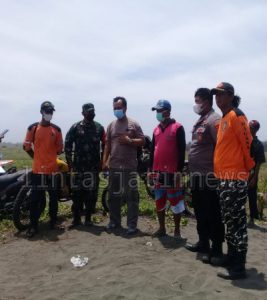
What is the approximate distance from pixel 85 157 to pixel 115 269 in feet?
8.17

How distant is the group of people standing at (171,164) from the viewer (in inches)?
Result: 183

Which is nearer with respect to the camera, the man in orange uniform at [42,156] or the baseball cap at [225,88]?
the baseball cap at [225,88]

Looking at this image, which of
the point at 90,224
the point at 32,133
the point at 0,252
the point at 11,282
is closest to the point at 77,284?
the point at 11,282

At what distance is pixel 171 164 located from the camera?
6.16 meters

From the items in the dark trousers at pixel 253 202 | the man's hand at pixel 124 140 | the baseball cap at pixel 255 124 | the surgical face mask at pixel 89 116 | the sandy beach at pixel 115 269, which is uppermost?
the surgical face mask at pixel 89 116

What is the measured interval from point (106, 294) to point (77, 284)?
511 millimetres

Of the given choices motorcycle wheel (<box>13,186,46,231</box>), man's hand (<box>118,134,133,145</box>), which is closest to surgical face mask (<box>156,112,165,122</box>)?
man's hand (<box>118,134,133,145</box>)

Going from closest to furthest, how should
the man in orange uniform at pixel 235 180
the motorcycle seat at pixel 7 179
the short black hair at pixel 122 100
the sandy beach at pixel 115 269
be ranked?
the sandy beach at pixel 115 269 < the man in orange uniform at pixel 235 180 < the short black hair at pixel 122 100 < the motorcycle seat at pixel 7 179

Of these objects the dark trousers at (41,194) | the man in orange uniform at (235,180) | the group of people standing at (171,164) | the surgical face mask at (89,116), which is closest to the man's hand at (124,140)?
the group of people standing at (171,164)

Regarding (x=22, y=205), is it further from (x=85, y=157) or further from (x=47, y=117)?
(x=47, y=117)

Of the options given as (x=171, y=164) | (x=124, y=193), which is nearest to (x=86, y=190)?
(x=124, y=193)

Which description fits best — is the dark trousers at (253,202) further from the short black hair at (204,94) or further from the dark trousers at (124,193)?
the short black hair at (204,94)

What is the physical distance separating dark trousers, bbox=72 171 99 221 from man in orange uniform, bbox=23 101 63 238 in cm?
42

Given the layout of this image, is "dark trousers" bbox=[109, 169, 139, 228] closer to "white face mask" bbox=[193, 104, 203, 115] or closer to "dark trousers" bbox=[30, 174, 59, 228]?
"dark trousers" bbox=[30, 174, 59, 228]
